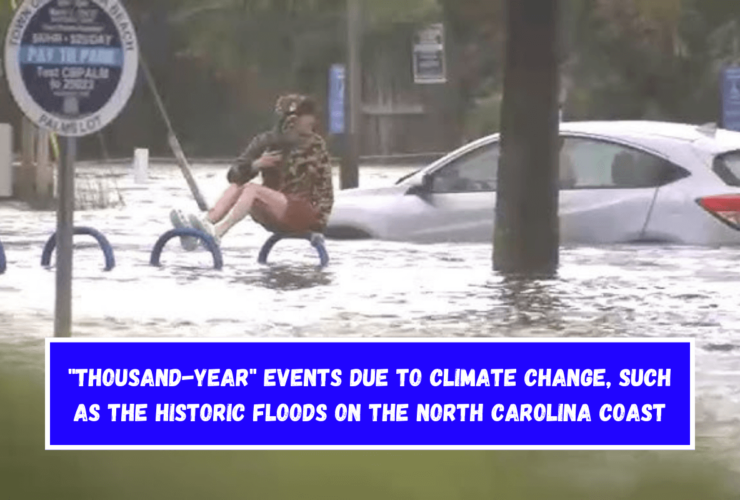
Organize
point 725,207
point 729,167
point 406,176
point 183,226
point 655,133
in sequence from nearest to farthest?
point 725,207 → point 655,133 → point 729,167 → point 183,226 → point 406,176

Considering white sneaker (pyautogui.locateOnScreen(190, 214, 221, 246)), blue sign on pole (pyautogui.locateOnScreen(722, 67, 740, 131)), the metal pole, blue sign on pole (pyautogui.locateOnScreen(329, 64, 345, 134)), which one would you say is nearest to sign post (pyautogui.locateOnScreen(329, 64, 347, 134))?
blue sign on pole (pyautogui.locateOnScreen(329, 64, 345, 134))

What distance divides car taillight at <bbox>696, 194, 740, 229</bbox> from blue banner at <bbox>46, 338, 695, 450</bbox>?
212 inches

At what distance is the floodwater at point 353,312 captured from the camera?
712 centimetres

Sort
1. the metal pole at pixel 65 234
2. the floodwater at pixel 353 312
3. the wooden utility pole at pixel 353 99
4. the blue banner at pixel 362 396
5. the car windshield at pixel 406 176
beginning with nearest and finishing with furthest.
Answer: the blue banner at pixel 362 396 < the floodwater at pixel 353 312 < the metal pole at pixel 65 234 < the wooden utility pole at pixel 353 99 < the car windshield at pixel 406 176

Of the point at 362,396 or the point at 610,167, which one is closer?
the point at 362,396

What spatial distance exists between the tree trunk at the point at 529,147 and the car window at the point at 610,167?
0.77m

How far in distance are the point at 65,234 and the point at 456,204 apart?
4830 mm

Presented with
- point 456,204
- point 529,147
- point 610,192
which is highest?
point 529,147

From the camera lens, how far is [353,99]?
1337 cm

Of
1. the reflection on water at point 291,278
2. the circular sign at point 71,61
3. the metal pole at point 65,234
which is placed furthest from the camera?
the reflection on water at point 291,278

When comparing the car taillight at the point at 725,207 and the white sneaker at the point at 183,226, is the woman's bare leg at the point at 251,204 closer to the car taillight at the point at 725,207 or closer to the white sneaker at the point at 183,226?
the white sneaker at the point at 183,226

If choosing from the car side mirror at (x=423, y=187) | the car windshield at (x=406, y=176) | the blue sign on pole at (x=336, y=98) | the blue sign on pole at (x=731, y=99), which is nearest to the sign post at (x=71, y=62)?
the blue sign on pole at (x=336, y=98)

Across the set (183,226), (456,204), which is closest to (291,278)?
(183,226)

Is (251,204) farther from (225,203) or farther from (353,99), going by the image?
(353,99)
